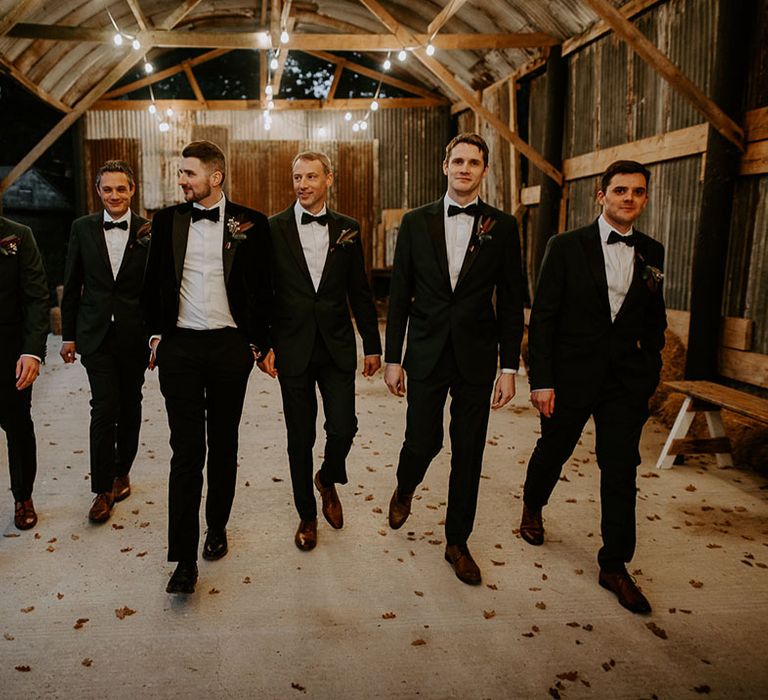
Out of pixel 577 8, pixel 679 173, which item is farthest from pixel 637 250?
pixel 577 8

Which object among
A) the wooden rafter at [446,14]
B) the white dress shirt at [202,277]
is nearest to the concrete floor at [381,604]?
the white dress shirt at [202,277]

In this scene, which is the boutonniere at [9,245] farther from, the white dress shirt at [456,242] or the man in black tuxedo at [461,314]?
the white dress shirt at [456,242]

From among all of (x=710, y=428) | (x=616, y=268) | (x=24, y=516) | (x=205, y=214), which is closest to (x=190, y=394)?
(x=205, y=214)

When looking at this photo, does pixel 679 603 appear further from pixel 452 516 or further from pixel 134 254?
pixel 134 254

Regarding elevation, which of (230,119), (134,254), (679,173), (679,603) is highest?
(230,119)

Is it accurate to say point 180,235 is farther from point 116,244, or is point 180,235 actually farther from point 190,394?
point 116,244

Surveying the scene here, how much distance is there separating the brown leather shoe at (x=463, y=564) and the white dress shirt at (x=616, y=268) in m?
1.44

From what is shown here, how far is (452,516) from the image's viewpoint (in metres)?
3.74

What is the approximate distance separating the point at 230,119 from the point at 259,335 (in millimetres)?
12747

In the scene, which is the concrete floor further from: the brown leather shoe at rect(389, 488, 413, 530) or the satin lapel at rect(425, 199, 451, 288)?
the satin lapel at rect(425, 199, 451, 288)

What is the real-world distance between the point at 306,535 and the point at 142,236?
2.06 meters

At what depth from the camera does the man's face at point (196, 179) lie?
10.7ft

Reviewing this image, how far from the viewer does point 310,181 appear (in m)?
3.71

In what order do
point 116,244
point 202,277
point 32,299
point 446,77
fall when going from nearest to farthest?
point 202,277, point 32,299, point 116,244, point 446,77
